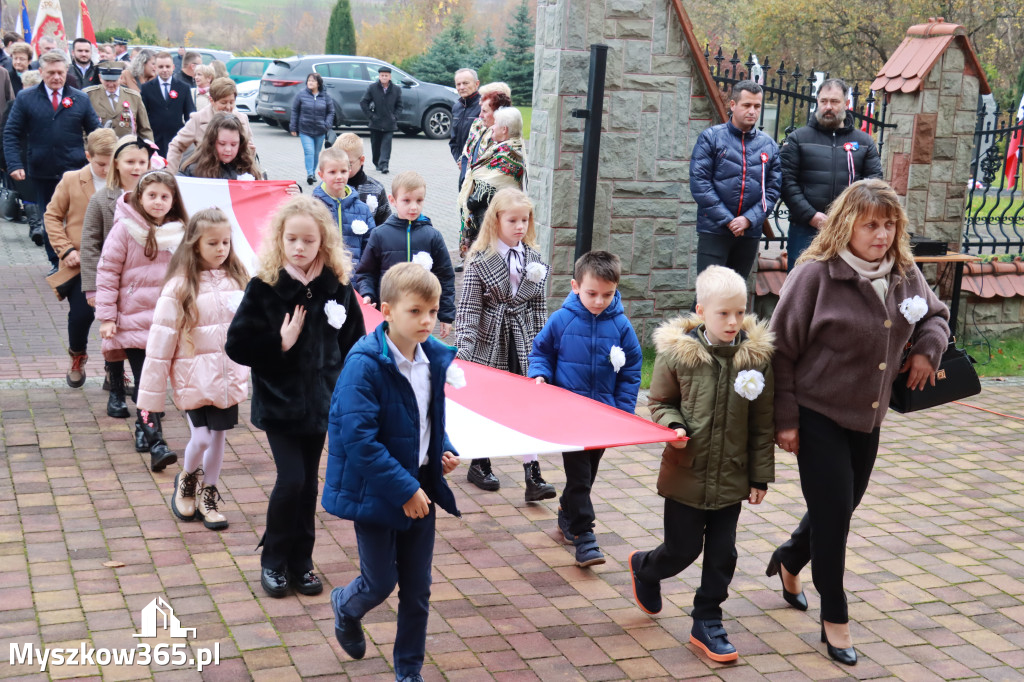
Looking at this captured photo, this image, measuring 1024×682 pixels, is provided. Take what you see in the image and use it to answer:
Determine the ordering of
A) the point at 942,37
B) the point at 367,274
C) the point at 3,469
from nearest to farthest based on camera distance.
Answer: the point at 3,469
the point at 367,274
the point at 942,37

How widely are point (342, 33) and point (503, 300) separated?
44.8 metres

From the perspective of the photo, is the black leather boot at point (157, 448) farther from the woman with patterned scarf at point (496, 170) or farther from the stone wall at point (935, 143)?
the stone wall at point (935, 143)

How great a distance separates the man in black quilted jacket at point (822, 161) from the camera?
9.16 meters

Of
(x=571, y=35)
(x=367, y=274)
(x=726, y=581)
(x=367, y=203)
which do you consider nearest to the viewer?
(x=726, y=581)

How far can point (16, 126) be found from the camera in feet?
37.2

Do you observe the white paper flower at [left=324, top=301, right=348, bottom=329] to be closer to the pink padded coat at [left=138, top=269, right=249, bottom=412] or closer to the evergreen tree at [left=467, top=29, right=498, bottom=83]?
the pink padded coat at [left=138, top=269, right=249, bottom=412]

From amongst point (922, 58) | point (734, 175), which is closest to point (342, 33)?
point (922, 58)

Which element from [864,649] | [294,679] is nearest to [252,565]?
[294,679]

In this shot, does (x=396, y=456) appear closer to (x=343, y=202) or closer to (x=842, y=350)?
(x=842, y=350)

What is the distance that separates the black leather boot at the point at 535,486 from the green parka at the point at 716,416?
5.85 feet

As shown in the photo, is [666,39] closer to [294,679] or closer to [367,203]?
[367,203]

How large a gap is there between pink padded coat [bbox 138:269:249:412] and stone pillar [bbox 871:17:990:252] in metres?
7.01

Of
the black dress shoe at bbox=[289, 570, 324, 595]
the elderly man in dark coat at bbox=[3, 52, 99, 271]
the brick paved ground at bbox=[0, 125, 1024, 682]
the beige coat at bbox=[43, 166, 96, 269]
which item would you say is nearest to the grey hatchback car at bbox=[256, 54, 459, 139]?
the elderly man in dark coat at bbox=[3, 52, 99, 271]

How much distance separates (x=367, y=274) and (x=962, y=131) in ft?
20.9
